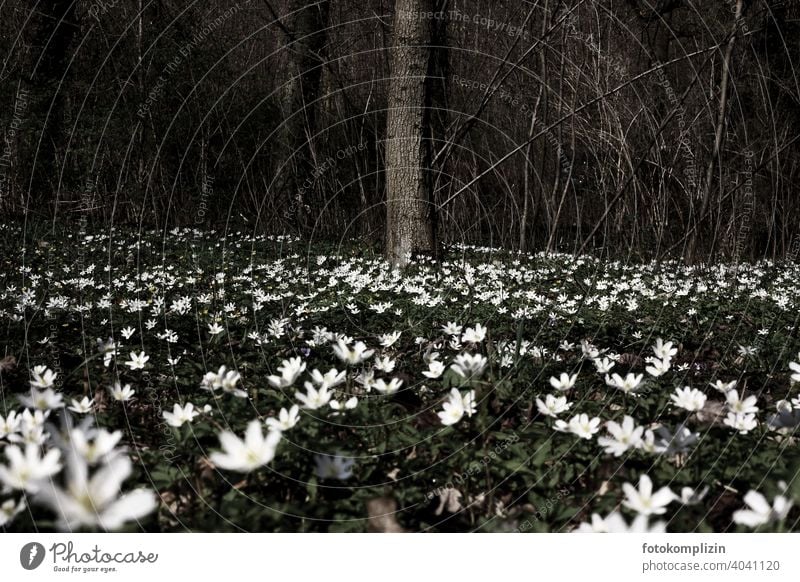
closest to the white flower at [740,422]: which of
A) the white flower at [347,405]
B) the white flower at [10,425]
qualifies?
the white flower at [347,405]

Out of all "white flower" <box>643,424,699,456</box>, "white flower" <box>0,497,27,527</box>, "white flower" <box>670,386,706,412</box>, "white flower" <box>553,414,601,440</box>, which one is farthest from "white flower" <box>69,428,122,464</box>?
"white flower" <box>670,386,706,412</box>

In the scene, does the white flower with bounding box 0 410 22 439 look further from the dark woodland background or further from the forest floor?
the dark woodland background

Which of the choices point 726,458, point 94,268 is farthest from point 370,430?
point 94,268

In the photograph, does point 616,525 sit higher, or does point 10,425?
point 10,425

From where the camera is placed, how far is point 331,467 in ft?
4.17

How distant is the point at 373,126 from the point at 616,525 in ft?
27.2

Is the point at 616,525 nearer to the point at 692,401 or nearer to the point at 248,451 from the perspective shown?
the point at 692,401

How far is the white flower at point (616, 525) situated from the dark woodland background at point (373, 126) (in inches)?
250

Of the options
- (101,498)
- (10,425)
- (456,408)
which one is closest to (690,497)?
(456,408)

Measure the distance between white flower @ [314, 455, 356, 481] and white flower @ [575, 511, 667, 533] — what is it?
501 mm

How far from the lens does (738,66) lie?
837cm

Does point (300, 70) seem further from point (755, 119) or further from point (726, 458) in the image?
point (726, 458)

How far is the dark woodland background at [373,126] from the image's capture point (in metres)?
7.68
